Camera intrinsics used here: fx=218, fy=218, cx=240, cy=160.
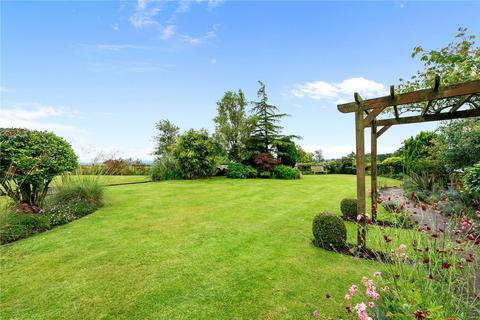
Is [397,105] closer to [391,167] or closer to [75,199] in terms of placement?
[75,199]

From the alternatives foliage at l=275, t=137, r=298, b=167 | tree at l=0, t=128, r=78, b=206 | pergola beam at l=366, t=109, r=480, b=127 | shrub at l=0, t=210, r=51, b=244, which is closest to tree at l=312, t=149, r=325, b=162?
foliage at l=275, t=137, r=298, b=167

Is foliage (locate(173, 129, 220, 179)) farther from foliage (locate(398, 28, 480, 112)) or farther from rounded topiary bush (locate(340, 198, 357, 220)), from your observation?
foliage (locate(398, 28, 480, 112))

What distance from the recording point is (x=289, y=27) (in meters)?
8.79

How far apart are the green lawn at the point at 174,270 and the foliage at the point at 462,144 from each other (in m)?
4.52

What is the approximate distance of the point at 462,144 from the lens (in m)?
6.46

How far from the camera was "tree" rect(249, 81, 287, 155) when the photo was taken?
1634 centimetres

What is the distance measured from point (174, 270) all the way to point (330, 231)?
2.56m

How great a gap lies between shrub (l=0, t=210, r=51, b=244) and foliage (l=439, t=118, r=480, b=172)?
435 inches

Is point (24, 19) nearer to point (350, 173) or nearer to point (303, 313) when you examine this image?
point (303, 313)

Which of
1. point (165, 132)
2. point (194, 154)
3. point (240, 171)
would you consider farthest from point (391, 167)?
point (165, 132)

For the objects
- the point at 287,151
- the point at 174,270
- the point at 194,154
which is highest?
the point at 287,151

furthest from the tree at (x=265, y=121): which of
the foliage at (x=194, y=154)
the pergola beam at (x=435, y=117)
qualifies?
the pergola beam at (x=435, y=117)

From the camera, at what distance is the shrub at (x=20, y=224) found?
416 centimetres

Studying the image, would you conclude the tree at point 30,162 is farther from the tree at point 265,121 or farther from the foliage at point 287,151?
the foliage at point 287,151
